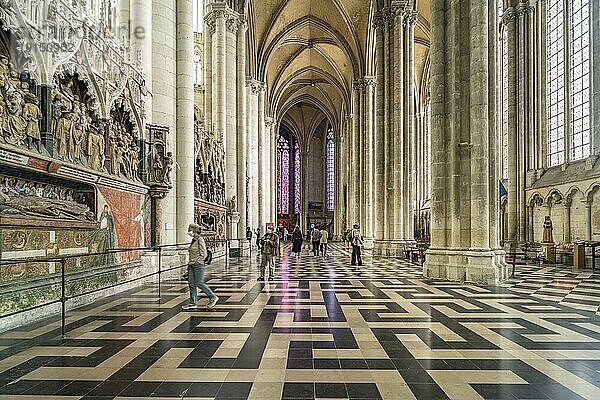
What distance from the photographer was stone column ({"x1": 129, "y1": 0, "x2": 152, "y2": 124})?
508 inches

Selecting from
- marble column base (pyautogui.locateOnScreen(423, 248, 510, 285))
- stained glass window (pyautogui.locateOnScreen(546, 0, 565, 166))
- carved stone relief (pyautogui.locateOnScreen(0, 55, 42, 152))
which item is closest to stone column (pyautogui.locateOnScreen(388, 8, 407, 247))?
stained glass window (pyautogui.locateOnScreen(546, 0, 565, 166))

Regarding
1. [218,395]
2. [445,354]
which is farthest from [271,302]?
[218,395]

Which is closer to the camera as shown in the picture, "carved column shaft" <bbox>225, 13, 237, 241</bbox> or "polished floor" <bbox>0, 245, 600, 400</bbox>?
"polished floor" <bbox>0, 245, 600, 400</bbox>

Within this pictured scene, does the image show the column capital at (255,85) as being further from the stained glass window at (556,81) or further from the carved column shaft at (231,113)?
the stained glass window at (556,81)

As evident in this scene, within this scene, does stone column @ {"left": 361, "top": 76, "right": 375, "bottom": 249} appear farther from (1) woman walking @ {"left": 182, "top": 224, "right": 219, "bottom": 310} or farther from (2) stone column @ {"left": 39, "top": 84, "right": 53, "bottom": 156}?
(2) stone column @ {"left": 39, "top": 84, "right": 53, "bottom": 156}

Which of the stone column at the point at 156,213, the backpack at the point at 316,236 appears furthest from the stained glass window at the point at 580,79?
the stone column at the point at 156,213

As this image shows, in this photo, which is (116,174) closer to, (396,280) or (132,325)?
(132,325)

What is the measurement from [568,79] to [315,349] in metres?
21.3

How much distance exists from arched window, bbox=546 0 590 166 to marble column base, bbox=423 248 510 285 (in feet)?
36.9

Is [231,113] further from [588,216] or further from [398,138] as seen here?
[588,216]

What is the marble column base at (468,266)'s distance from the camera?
12.3 meters

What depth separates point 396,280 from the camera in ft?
42.1

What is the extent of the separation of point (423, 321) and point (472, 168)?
7.11 m

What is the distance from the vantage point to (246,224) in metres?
27.7
